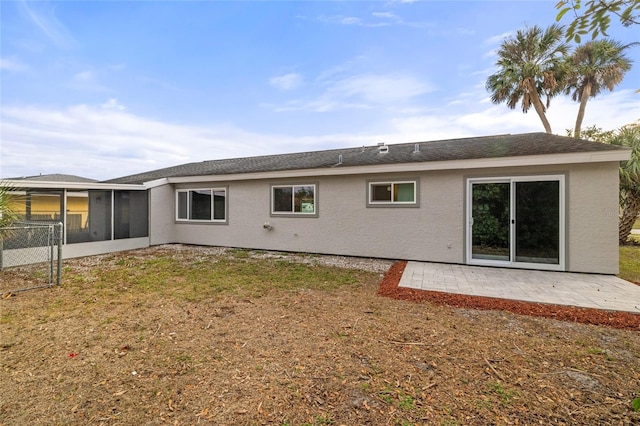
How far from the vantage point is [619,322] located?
3.71 m

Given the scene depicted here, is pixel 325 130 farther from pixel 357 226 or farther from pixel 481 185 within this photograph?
pixel 481 185

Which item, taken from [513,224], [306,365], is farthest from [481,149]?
[306,365]

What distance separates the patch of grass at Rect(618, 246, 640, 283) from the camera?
6.27 meters

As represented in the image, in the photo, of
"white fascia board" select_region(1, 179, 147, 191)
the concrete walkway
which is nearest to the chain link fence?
"white fascia board" select_region(1, 179, 147, 191)

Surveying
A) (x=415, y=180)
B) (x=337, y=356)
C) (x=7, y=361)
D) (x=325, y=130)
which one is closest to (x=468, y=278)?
(x=415, y=180)

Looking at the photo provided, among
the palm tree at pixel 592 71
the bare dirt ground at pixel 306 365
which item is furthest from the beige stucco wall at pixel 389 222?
the palm tree at pixel 592 71

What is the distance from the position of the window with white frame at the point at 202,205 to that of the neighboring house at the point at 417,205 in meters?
0.04

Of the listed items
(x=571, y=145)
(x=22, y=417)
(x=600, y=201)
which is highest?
(x=571, y=145)

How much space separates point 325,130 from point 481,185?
10.7m

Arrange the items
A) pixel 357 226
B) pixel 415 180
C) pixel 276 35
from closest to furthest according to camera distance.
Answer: pixel 415 180, pixel 357 226, pixel 276 35

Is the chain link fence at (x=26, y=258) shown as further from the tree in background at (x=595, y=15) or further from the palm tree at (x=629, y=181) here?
the palm tree at (x=629, y=181)

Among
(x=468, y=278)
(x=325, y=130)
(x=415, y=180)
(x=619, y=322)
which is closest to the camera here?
(x=619, y=322)

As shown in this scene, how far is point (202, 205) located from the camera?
11.1 meters

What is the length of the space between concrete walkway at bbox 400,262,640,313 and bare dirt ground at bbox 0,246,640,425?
1014 millimetres
